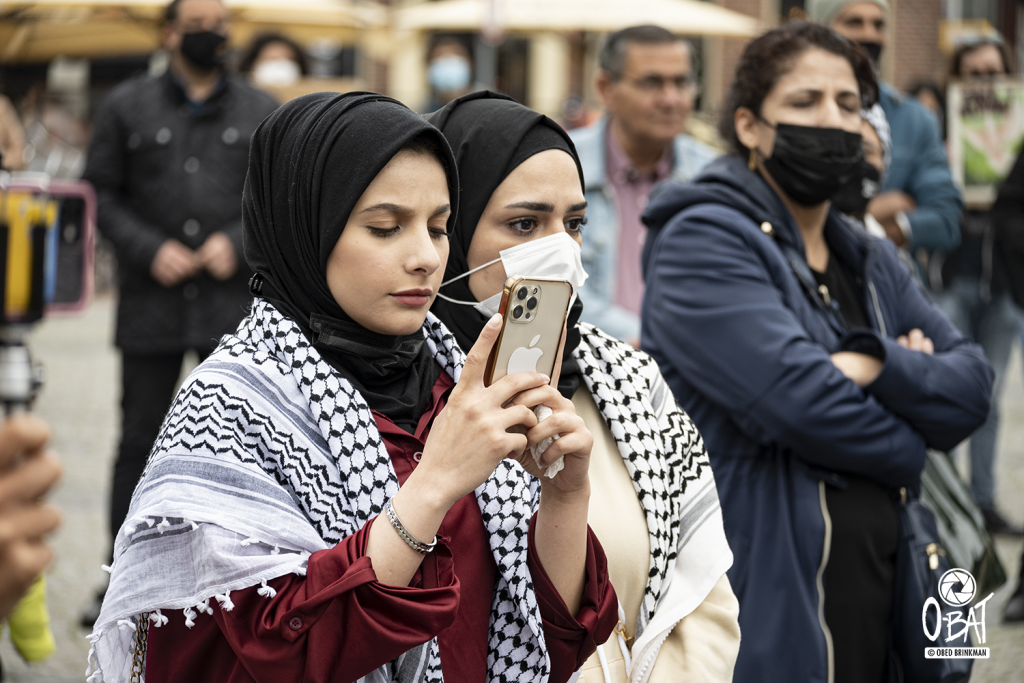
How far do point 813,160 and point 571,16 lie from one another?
11.3m

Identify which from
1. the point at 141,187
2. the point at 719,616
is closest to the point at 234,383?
the point at 719,616

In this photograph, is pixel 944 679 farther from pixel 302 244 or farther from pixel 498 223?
pixel 302 244

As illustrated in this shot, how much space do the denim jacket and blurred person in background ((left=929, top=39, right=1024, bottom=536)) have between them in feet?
7.18

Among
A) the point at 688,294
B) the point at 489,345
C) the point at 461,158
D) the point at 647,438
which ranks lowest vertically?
the point at 647,438

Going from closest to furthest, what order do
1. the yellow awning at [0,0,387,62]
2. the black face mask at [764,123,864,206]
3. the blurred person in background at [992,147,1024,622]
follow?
1. the black face mask at [764,123,864,206]
2. the blurred person in background at [992,147,1024,622]
3. the yellow awning at [0,0,387,62]

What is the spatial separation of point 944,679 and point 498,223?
1.70 meters

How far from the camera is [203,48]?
4.92 metres

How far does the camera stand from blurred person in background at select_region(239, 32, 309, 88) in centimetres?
779

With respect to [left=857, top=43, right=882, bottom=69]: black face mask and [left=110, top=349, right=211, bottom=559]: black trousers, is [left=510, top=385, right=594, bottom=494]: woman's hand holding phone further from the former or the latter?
[left=857, top=43, right=882, bottom=69]: black face mask

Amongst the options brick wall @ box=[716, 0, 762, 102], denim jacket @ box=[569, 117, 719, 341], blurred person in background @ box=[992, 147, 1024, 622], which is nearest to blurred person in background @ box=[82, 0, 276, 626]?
denim jacket @ box=[569, 117, 719, 341]

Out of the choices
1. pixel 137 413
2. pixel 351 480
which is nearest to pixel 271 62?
pixel 137 413

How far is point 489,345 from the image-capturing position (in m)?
1.68

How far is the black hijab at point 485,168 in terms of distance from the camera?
2.35m

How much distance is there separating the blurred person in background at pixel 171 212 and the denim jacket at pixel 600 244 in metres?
1.51
